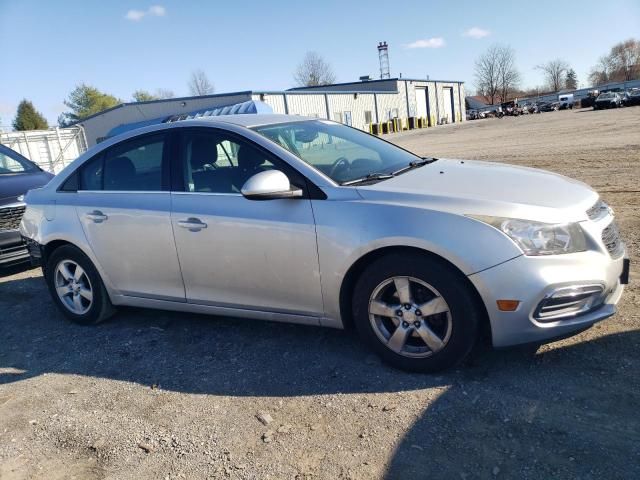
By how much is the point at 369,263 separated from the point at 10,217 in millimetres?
5594

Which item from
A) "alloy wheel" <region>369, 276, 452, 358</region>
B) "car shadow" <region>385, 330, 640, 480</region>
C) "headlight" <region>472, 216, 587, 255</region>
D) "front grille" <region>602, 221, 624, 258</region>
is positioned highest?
"headlight" <region>472, 216, 587, 255</region>

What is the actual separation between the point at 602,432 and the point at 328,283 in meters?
1.69

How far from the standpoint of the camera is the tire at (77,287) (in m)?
4.54

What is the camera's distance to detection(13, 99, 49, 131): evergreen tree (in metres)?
69.6

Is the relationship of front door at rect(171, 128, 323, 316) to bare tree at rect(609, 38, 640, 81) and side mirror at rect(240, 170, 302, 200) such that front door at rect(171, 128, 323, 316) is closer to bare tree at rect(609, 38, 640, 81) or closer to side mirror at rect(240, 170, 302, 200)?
side mirror at rect(240, 170, 302, 200)

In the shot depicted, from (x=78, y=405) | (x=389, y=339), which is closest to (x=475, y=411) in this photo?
(x=389, y=339)

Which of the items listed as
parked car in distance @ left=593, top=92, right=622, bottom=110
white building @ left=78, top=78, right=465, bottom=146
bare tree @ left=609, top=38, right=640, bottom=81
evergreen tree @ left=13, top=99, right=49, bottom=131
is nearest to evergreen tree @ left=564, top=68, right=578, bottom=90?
bare tree @ left=609, top=38, right=640, bottom=81

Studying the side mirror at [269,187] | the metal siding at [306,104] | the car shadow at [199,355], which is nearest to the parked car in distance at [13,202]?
the car shadow at [199,355]

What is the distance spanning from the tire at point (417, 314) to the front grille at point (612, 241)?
34.5 inches

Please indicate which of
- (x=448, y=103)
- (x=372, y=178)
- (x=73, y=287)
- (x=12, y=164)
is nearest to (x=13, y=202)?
(x=12, y=164)

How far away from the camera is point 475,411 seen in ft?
9.32

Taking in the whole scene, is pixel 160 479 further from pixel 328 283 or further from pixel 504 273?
pixel 504 273

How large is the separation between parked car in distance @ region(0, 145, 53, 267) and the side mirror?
4.70 meters

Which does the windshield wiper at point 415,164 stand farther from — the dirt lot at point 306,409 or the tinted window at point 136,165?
the tinted window at point 136,165
